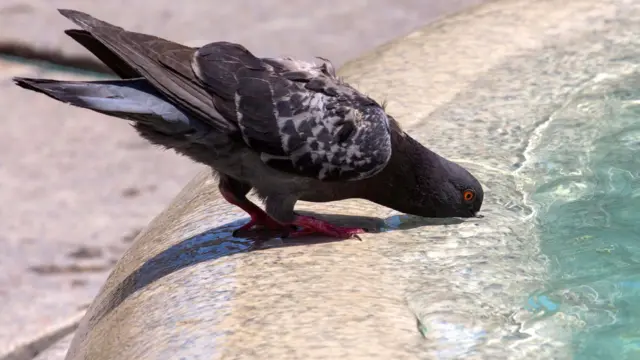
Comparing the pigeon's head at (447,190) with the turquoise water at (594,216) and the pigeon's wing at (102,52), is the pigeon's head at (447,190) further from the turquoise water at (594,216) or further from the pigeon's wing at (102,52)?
the pigeon's wing at (102,52)

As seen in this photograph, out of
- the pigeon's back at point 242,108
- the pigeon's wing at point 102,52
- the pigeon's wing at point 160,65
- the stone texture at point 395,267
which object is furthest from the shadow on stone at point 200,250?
the pigeon's wing at point 102,52

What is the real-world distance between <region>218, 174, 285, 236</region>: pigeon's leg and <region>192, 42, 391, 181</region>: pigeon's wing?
0.24 m

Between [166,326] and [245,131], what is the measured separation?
886 millimetres

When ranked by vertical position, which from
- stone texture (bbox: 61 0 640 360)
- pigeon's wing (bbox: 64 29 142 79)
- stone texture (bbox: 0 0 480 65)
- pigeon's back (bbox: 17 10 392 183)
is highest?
stone texture (bbox: 0 0 480 65)

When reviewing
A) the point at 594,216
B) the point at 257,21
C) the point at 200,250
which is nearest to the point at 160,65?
the point at 200,250

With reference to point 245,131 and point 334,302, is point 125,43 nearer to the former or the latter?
point 245,131

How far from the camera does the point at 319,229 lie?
3.44 meters

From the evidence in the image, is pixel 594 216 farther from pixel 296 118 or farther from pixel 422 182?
pixel 296 118

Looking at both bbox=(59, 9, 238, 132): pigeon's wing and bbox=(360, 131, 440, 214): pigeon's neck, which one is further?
bbox=(360, 131, 440, 214): pigeon's neck

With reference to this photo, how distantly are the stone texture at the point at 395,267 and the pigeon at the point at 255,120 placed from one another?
7.9 inches

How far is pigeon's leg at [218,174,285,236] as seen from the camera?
11.6 ft

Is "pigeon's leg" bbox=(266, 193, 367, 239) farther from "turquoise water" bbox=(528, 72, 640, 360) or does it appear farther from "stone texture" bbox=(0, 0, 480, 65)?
"stone texture" bbox=(0, 0, 480, 65)

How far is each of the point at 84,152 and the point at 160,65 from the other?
3.80m

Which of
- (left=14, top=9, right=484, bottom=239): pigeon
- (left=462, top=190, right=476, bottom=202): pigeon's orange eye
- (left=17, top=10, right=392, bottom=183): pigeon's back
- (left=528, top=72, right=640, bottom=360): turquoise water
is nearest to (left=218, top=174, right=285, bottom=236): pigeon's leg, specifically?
(left=14, top=9, right=484, bottom=239): pigeon
